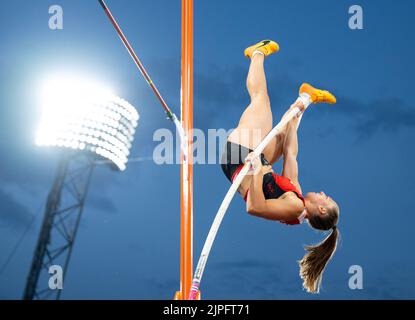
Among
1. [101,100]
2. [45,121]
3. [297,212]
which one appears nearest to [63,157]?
[45,121]

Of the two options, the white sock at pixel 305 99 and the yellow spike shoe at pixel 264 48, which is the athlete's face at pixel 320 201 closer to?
the white sock at pixel 305 99

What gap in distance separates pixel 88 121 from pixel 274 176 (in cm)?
714

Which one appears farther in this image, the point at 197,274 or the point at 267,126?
the point at 267,126

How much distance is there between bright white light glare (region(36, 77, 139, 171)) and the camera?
1090 cm

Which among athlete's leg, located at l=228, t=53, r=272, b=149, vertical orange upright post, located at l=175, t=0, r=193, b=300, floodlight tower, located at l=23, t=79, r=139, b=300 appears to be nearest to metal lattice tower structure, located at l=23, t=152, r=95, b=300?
floodlight tower, located at l=23, t=79, r=139, b=300

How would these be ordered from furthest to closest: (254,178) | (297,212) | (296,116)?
(296,116), (297,212), (254,178)

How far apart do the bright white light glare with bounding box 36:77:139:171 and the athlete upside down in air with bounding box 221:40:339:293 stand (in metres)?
6.43

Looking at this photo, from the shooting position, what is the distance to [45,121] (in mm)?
11125

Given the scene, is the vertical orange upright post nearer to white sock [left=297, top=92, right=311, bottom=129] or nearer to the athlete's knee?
the athlete's knee

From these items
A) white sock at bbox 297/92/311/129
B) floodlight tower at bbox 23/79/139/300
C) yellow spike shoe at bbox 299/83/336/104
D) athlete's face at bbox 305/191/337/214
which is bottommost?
athlete's face at bbox 305/191/337/214

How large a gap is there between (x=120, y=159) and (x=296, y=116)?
6.80 metres

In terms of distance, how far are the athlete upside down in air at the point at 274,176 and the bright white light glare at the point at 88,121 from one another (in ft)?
21.1
